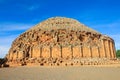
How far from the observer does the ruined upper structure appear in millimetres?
50594

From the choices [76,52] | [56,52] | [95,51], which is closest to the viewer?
[76,52]

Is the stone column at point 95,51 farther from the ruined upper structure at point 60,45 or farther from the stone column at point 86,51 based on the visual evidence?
the stone column at point 86,51

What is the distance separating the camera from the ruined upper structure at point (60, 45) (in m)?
50.6

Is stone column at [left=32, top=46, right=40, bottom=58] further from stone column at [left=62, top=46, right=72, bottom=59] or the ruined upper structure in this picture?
stone column at [left=62, top=46, right=72, bottom=59]

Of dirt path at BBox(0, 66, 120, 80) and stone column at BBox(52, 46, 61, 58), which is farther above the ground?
stone column at BBox(52, 46, 61, 58)

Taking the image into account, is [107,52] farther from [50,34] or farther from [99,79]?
[99,79]

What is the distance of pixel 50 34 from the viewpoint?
5688 cm

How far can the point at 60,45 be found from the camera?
51.8 meters

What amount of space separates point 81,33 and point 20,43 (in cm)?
1939

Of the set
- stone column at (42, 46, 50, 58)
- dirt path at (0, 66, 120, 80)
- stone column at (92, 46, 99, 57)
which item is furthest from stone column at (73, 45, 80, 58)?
dirt path at (0, 66, 120, 80)

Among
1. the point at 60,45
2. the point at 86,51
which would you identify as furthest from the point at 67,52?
the point at 86,51

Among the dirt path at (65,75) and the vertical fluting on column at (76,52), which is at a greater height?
the vertical fluting on column at (76,52)

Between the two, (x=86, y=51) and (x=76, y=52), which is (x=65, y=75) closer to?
(x=76, y=52)

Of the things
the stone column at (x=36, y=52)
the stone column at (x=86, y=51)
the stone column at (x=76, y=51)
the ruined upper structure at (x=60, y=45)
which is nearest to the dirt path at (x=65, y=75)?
the ruined upper structure at (x=60, y=45)
